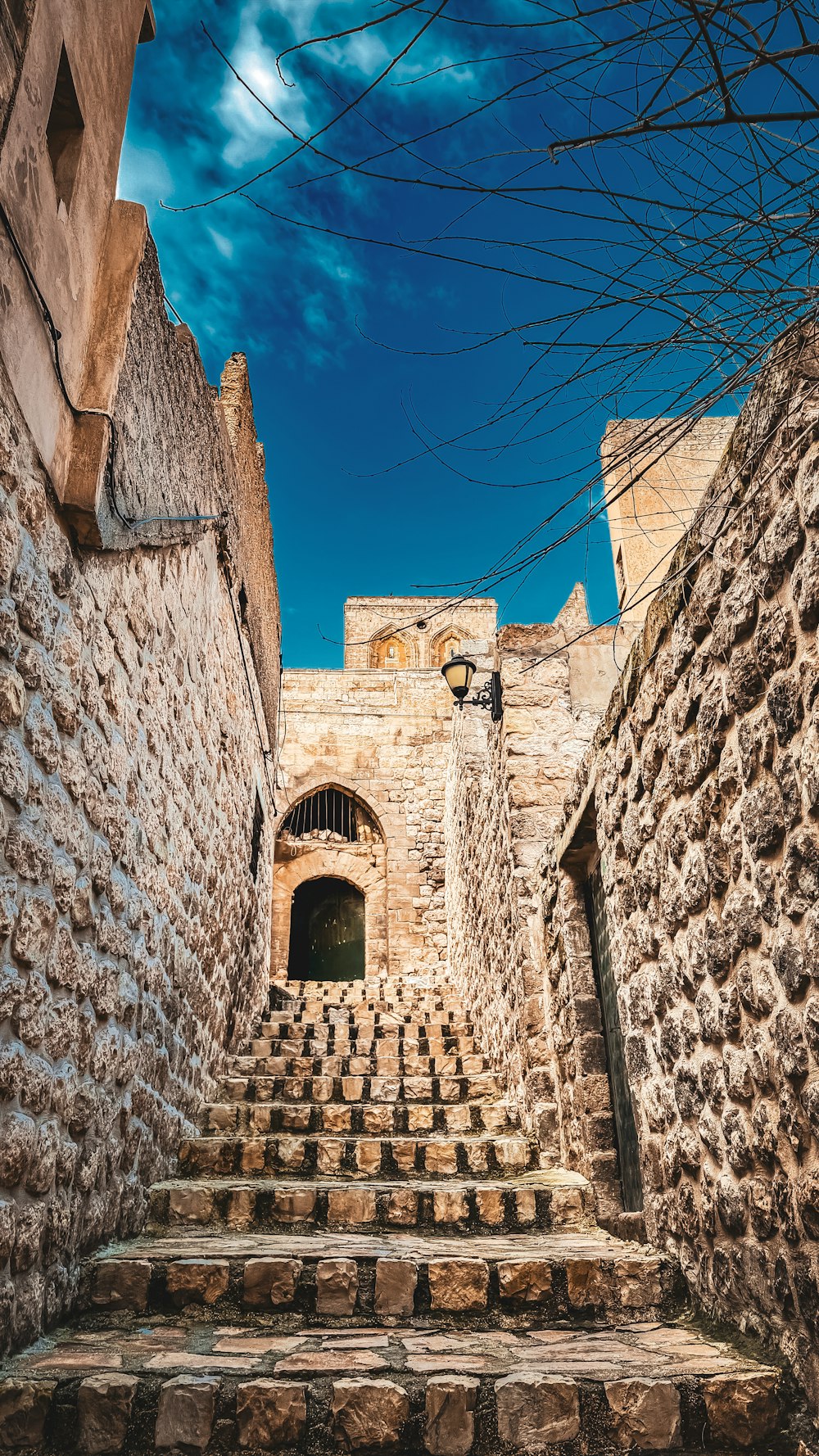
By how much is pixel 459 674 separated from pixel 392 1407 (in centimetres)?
460

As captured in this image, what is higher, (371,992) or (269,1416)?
(371,992)

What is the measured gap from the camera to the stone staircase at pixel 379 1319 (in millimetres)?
1922

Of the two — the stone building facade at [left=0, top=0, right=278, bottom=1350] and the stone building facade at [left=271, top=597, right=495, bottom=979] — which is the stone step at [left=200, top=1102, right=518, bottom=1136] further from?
the stone building facade at [left=271, top=597, right=495, bottom=979]

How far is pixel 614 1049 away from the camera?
347 centimetres

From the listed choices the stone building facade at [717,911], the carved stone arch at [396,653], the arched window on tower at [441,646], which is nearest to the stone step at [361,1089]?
the stone building facade at [717,911]

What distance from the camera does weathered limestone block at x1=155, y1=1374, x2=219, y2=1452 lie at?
75.0 inches

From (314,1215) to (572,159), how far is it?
11.2 ft

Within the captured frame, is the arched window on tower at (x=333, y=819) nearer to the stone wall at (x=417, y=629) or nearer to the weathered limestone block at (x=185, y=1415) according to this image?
the weathered limestone block at (x=185, y=1415)

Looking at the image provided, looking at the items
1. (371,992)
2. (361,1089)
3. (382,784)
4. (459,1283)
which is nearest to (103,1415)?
(459,1283)

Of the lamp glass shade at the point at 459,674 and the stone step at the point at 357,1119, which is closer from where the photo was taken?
the stone step at the point at 357,1119

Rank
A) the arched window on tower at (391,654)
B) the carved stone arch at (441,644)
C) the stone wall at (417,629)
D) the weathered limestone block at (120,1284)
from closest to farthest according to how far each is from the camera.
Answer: the weathered limestone block at (120,1284)
the stone wall at (417,629)
the carved stone arch at (441,644)
the arched window on tower at (391,654)

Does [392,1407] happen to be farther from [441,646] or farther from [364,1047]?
[441,646]

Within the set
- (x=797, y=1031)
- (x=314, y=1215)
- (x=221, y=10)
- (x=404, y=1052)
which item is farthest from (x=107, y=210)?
(x=404, y=1052)

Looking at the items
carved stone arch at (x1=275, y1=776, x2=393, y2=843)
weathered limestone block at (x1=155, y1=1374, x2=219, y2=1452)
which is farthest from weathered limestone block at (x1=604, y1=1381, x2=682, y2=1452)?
carved stone arch at (x1=275, y1=776, x2=393, y2=843)
